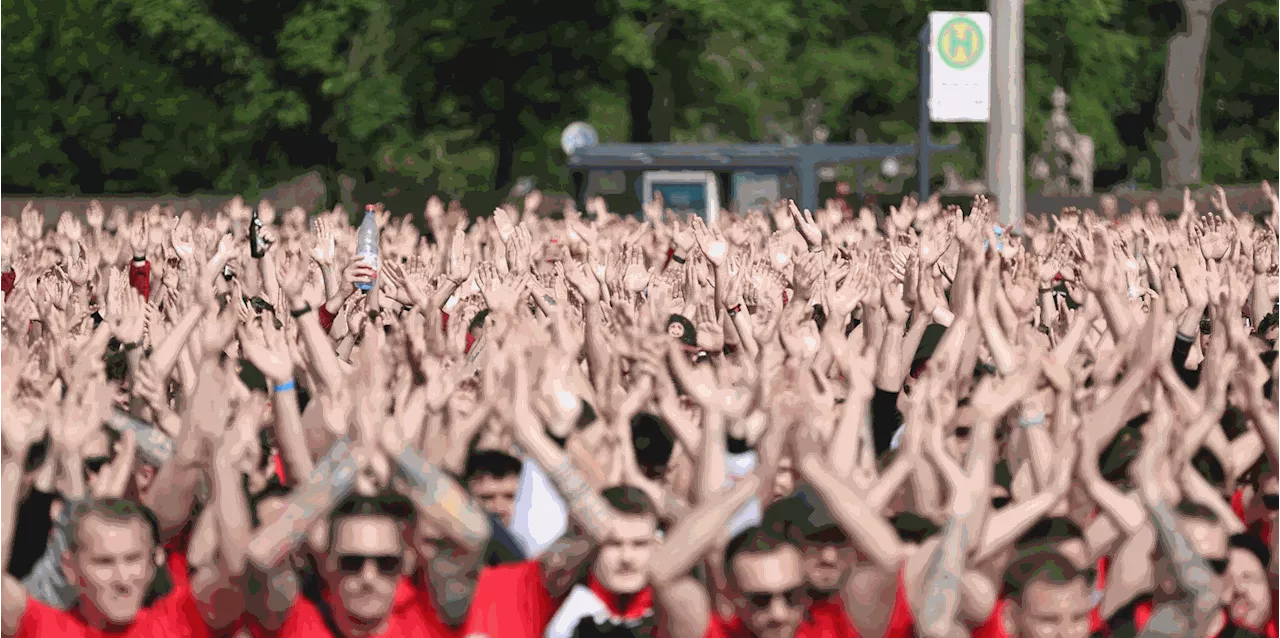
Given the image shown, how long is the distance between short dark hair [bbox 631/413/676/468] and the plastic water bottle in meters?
3.30

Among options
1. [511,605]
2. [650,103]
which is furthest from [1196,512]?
[650,103]

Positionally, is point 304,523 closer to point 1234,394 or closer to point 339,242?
point 1234,394

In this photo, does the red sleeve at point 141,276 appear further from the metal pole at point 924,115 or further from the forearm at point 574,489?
the metal pole at point 924,115

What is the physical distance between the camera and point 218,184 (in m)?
32.3

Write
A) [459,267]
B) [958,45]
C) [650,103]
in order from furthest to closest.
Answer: [650,103] → [958,45] → [459,267]

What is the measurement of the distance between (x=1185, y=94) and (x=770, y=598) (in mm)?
35107

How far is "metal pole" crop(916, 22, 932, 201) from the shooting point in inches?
643

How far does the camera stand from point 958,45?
15.3 meters

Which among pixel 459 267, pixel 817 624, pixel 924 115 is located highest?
pixel 924 115

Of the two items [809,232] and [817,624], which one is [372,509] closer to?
[817,624]

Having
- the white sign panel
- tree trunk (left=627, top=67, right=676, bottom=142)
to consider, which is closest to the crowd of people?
the white sign panel

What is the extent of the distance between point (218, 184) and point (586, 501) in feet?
93.2

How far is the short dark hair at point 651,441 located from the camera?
19.4ft

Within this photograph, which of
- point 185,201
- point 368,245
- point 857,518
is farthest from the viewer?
point 185,201
